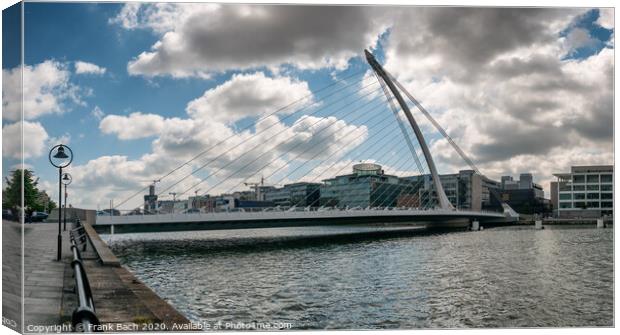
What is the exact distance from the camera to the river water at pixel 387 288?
10.5 metres

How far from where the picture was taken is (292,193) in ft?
412

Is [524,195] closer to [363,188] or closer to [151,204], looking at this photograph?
[363,188]

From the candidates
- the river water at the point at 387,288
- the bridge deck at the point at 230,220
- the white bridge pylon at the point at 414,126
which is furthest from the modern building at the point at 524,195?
the river water at the point at 387,288

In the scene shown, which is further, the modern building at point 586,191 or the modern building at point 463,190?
the modern building at point 463,190

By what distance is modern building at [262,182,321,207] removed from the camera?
116m

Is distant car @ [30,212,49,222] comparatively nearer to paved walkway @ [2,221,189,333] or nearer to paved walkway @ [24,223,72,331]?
paved walkway @ [24,223,72,331]

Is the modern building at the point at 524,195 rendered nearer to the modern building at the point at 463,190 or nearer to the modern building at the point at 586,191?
the modern building at the point at 463,190

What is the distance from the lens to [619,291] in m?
9.81

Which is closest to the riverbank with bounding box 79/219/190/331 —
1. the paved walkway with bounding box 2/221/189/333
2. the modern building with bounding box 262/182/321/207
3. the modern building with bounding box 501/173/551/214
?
the paved walkway with bounding box 2/221/189/333

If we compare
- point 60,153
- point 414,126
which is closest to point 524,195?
point 414,126

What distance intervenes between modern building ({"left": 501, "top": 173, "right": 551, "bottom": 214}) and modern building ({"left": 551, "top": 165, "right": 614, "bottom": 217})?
2816cm

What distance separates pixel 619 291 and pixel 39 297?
31.8ft

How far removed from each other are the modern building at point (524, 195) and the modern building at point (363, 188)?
57.1 feet

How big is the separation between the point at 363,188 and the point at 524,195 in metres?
28.6
